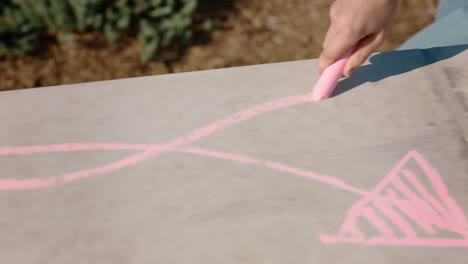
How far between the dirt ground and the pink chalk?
2.17 ft

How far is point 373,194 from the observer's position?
0.60m

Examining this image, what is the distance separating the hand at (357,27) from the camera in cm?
58

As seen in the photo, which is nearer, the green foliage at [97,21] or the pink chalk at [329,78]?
the pink chalk at [329,78]

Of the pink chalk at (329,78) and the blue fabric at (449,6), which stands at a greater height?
the blue fabric at (449,6)

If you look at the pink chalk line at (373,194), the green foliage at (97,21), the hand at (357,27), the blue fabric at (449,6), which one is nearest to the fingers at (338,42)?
the hand at (357,27)

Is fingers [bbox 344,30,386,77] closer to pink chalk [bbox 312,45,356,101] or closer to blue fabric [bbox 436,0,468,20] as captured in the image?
pink chalk [bbox 312,45,356,101]

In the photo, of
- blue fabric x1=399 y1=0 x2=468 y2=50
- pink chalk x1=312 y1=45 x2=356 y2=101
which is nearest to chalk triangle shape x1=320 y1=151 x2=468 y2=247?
pink chalk x1=312 y1=45 x2=356 y2=101

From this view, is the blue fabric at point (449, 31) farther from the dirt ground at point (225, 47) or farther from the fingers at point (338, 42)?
the dirt ground at point (225, 47)

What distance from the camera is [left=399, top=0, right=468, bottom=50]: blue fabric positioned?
2.45 ft

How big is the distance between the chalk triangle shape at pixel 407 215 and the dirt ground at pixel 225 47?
0.77 metres

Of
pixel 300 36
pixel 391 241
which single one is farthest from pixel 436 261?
pixel 300 36

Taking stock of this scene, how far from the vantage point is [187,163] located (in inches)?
24.4

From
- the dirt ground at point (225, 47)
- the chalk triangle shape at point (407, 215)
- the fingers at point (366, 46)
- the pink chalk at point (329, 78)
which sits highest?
the fingers at point (366, 46)

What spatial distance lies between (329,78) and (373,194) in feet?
0.58
